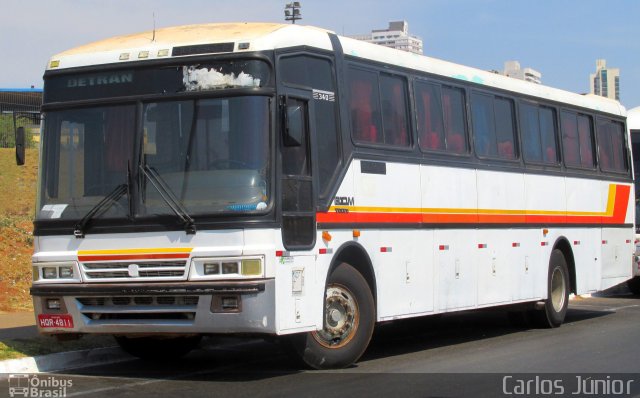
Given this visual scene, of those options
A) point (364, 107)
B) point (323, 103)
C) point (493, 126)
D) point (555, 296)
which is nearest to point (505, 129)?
point (493, 126)

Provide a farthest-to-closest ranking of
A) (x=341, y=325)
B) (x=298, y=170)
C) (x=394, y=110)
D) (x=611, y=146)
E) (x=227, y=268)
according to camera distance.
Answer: (x=611, y=146) < (x=394, y=110) < (x=341, y=325) < (x=298, y=170) < (x=227, y=268)

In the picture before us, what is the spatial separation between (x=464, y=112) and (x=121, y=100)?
5162 millimetres

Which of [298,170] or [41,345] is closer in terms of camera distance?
[298,170]

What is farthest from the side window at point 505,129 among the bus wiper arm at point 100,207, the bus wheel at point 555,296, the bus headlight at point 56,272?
the bus headlight at point 56,272

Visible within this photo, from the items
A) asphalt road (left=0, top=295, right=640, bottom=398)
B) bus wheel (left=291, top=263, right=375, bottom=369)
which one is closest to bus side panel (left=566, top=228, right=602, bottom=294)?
asphalt road (left=0, top=295, right=640, bottom=398)

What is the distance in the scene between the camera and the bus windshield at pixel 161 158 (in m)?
9.58

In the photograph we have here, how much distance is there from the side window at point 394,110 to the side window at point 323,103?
43.3 inches

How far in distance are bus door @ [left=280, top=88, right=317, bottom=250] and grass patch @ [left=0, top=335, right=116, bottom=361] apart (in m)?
→ 3.22

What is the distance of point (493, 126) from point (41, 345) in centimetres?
678

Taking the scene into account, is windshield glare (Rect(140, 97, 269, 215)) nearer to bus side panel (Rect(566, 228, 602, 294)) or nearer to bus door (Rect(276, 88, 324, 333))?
bus door (Rect(276, 88, 324, 333))

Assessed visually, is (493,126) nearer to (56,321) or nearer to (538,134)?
(538,134)

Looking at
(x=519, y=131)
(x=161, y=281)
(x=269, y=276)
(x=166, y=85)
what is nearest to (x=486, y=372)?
→ (x=269, y=276)

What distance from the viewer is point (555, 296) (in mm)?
15906

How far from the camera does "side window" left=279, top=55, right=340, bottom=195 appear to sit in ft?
33.9
